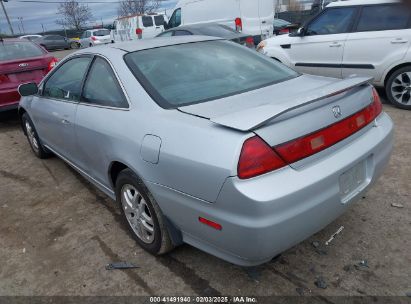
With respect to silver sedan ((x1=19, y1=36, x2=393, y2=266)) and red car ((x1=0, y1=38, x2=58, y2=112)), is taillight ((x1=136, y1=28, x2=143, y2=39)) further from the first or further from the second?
silver sedan ((x1=19, y1=36, x2=393, y2=266))

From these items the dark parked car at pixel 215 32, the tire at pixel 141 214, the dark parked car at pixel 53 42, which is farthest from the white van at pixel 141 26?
the tire at pixel 141 214

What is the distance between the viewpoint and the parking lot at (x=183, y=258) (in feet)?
7.82

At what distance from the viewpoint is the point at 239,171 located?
186 centimetres

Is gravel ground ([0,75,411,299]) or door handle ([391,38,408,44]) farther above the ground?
door handle ([391,38,408,44])

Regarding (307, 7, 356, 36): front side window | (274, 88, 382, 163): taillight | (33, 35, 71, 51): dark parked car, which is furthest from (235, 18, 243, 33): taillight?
(33, 35, 71, 51): dark parked car

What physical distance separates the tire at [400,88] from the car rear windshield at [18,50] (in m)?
6.23

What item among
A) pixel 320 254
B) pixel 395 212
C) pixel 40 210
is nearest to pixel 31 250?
pixel 40 210

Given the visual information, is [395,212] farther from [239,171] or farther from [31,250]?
[31,250]

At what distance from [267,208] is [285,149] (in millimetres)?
339

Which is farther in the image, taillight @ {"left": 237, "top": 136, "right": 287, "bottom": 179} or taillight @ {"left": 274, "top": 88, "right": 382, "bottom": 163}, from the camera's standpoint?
taillight @ {"left": 274, "top": 88, "right": 382, "bottom": 163}

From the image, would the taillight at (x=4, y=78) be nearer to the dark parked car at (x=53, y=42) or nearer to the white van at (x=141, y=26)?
the white van at (x=141, y=26)

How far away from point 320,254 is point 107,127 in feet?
5.90

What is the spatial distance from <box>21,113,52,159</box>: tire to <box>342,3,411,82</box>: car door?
4.75 m

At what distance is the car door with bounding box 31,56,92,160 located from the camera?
3387 millimetres
